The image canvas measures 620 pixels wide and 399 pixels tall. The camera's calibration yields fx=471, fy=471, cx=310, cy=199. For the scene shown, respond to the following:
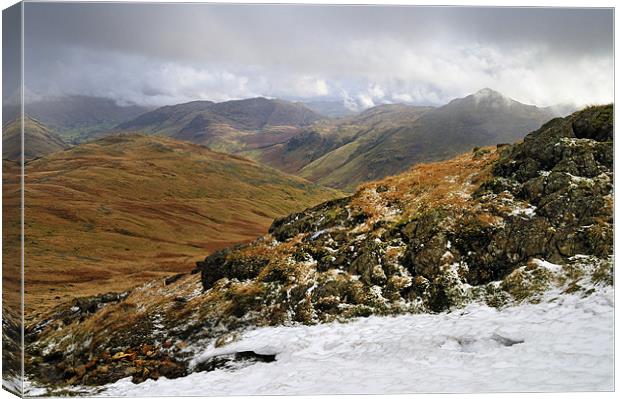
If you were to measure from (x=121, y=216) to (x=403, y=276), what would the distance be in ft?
49.2

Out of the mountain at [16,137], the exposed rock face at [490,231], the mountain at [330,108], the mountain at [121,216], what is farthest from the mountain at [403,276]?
the mountain at [16,137]

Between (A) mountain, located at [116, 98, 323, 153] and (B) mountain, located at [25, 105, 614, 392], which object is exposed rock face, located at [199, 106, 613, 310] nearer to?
(B) mountain, located at [25, 105, 614, 392]

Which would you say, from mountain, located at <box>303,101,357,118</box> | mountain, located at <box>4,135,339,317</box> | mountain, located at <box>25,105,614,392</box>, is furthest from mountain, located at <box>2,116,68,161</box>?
mountain, located at <box>303,101,357,118</box>

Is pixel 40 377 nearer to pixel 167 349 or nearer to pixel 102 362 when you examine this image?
pixel 102 362

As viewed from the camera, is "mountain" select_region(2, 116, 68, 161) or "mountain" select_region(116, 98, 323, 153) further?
"mountain" select_region(116, 98, 323, 153)

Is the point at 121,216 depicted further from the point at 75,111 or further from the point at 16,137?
the point at 16,137

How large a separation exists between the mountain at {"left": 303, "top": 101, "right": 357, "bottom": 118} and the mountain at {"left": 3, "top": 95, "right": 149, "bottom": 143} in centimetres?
569

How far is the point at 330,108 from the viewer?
53.9ft

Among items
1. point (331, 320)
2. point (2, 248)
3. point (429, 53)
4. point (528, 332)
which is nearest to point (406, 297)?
point (331, 320)

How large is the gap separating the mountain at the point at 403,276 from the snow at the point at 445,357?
60 millimetres

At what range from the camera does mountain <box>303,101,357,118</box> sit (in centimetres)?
1547

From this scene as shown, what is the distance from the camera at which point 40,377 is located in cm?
1082

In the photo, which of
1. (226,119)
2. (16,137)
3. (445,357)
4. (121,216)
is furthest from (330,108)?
(121,216)

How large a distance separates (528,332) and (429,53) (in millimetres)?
7466
